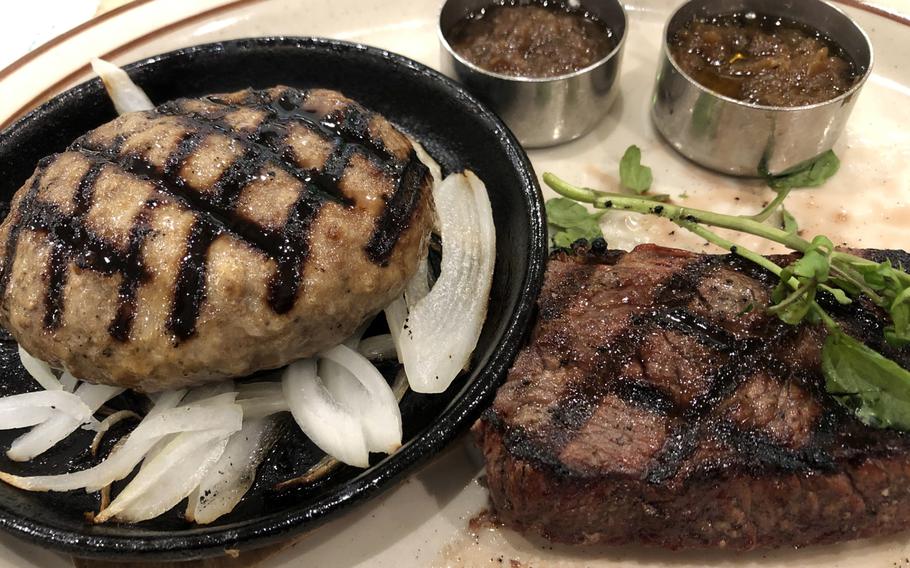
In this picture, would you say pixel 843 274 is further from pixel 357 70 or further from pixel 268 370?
pixel 357 70

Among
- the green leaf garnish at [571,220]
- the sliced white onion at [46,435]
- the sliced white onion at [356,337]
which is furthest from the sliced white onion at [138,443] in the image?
the green leaf garnish at [571,220]

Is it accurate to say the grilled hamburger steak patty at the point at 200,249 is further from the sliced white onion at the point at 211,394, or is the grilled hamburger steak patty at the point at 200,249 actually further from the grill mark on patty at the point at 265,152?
the sliced white onion at the point at 211,394

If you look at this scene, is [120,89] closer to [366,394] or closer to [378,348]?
[378,348]

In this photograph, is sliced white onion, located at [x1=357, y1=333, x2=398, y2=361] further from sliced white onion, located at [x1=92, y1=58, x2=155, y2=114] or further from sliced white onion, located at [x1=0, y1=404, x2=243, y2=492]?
sliced white onion, located at [x1=92, y1=58, x2=155, y2=114]

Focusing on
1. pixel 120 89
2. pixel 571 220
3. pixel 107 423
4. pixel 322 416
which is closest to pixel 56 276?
pixel 107 423

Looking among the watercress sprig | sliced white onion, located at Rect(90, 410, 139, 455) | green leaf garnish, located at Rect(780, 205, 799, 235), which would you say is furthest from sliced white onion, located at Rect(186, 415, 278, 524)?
green leaf garnish, located at Rect(780, 205, 799, 235)

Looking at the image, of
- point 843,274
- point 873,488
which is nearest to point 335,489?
point 873,488
